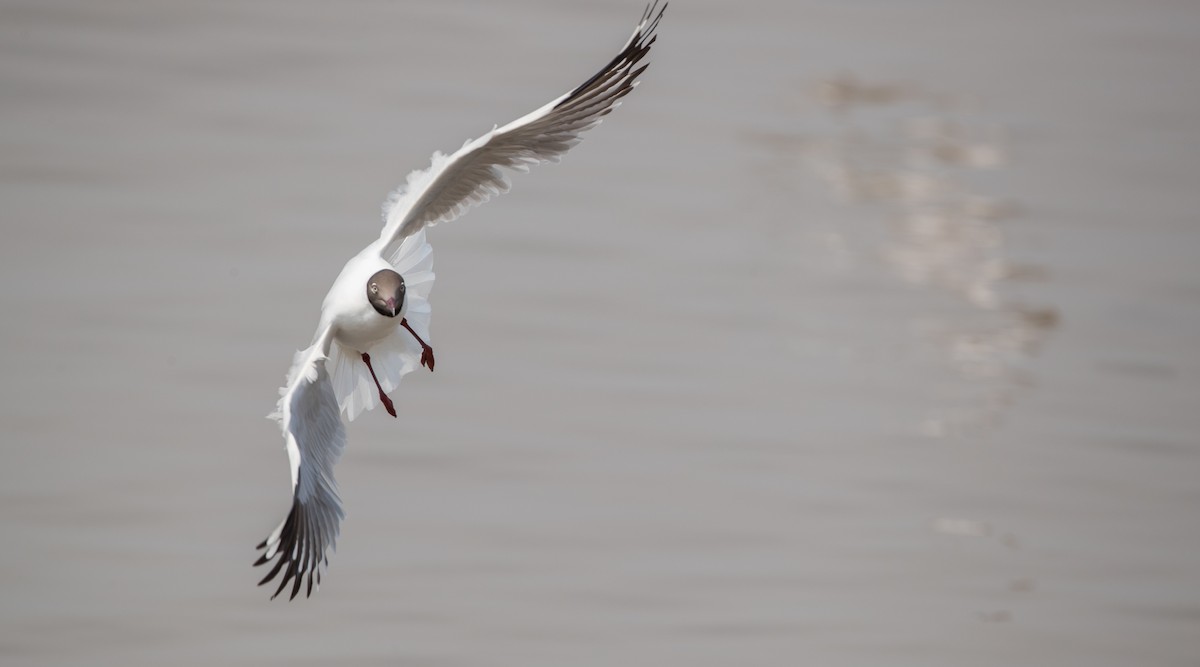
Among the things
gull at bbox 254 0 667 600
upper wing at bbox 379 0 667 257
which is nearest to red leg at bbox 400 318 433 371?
gull at bbox 254 0 667 600

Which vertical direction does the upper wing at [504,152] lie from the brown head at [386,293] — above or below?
above

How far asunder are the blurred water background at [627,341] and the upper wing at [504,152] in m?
1.79

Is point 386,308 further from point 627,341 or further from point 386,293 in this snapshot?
point 627,341

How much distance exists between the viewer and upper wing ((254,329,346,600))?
6062mm

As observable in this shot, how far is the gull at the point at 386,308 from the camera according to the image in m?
6.28

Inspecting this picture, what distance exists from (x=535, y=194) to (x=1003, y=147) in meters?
3.44

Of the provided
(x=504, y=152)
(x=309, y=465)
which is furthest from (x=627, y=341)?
(x=309, y=465)

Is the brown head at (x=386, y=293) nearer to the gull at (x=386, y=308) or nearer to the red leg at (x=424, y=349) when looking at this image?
the gull at (x=386, y=308)

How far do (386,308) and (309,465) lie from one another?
23.5 inches

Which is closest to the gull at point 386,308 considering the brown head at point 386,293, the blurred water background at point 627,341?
the brown head at point 386,293

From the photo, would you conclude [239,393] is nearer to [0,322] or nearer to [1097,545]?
[0,322]

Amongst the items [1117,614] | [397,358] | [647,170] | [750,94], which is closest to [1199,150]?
[750,94]

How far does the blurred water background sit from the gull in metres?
1.35

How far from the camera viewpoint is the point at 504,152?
6.96 meters
